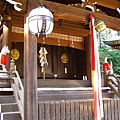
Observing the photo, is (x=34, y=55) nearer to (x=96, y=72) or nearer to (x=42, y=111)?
(x=42, y=111)

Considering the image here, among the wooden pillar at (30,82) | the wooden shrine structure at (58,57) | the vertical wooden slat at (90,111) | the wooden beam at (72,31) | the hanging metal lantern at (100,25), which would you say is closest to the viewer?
the wooden pillar at (30,82)

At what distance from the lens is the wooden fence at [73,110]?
5.03 metres

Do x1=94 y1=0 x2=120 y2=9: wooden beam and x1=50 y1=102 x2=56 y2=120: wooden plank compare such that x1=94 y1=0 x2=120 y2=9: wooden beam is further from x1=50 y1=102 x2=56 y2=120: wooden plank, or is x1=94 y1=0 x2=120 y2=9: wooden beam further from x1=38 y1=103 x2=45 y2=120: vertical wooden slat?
x1=38 y1=103 x2=45 y2=120: vertical wooden slat

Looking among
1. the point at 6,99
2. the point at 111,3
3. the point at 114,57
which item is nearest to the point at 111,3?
the point at 111,3

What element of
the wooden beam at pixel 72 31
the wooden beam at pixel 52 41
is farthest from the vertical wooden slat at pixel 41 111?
the wooden beam at pixel 72 31

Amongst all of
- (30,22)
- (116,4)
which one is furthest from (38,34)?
(116,4)

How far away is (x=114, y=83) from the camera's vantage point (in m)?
7.68

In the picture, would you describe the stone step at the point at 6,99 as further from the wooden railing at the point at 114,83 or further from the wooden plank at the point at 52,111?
the wooden railing at the point at 114,83

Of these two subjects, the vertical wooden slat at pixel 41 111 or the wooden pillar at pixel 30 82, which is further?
the vertical wooden slat at pixel 41 111

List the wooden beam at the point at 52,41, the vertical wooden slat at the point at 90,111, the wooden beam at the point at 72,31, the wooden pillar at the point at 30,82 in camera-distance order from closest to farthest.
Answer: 1. the wooden pillar at the point at 30,82
2. the vertical wooden slat at the point at 90,111
3. the wooden beam at the point at 52,41
4. the wooden beam at the point at 72,31

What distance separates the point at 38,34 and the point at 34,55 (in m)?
0.83

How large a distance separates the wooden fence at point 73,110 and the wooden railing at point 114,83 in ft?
3.39

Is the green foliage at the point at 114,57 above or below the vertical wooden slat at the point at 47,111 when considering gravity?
above

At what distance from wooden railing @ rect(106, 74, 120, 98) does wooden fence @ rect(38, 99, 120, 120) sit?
1034 millimetres
